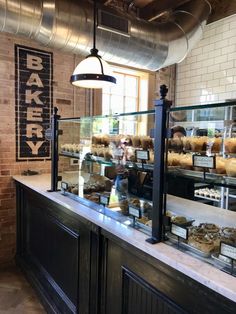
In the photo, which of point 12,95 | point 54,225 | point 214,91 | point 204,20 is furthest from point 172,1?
point 54,225

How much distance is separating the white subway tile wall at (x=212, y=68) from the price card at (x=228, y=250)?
326cm

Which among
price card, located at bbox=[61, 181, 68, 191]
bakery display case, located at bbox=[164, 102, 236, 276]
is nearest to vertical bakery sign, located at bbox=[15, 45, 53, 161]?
price card, located at bbox=[61, 181, 68, 191]

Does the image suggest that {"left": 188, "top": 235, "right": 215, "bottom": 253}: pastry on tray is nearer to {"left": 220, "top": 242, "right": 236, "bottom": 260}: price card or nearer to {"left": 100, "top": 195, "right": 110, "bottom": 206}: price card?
{"left": 220, "top": 242, "right": 236, "bottom": 260}: price card

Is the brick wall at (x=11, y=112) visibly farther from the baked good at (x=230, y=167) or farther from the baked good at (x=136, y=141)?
the baked good at (x=230, y=167)

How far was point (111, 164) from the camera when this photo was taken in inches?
74.7

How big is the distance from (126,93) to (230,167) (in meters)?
3.36

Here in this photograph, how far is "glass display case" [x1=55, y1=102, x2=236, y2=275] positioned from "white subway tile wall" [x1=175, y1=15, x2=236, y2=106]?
7.69 ft

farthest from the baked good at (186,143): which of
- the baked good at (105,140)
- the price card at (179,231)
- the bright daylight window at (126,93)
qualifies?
the bright daylight window at (126,93)

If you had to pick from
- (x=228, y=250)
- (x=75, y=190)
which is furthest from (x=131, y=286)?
(x=75, y=190)

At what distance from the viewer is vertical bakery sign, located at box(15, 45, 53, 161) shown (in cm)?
313

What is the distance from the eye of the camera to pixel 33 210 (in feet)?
8.98

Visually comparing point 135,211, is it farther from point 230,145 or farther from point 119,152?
point 230,145

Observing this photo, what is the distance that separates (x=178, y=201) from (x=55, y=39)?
180 centimetres

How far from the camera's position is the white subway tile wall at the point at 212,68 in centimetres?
382
